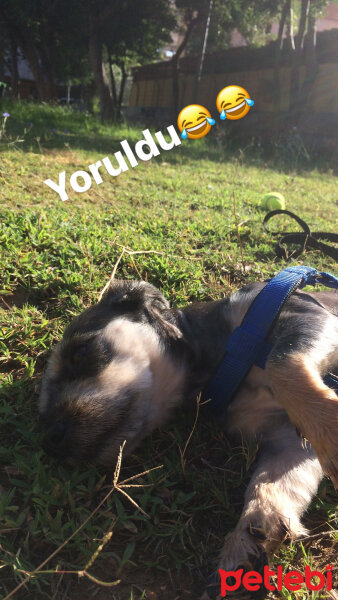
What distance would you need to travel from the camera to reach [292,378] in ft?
7.13

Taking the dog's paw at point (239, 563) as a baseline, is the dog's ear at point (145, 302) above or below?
above

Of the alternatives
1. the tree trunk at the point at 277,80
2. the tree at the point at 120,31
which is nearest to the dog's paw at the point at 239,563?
the tree at the point at 120,31

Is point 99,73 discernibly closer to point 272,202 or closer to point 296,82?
point 296,82

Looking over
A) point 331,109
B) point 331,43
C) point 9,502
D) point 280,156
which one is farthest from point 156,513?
point 331,43

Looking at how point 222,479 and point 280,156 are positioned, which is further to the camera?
point 280,156

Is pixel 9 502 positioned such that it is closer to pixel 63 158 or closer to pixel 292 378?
pixel 292 378

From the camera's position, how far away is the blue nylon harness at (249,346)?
8.35 ft

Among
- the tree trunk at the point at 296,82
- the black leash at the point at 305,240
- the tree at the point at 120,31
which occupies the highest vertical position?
the tree at the point at 120,31

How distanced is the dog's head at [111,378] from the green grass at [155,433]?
0.15 m

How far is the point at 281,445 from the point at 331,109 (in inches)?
661

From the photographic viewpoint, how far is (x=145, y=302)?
2.84 meters

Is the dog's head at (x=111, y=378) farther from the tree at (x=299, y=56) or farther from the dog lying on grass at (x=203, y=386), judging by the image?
the tree at (x=299, y=56)

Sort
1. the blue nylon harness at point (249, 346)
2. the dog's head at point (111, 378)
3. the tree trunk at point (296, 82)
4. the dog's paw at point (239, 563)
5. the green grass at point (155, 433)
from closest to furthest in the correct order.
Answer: the dog's paw at point (239, 563)
the green grass at point (155, 433)
the dog's head at point (111, 378)
the blue nylon harness at point (249, 346)
the tree trunk at point (296, 82)

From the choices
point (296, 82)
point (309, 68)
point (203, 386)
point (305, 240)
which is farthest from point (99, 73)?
point (203, 386)
